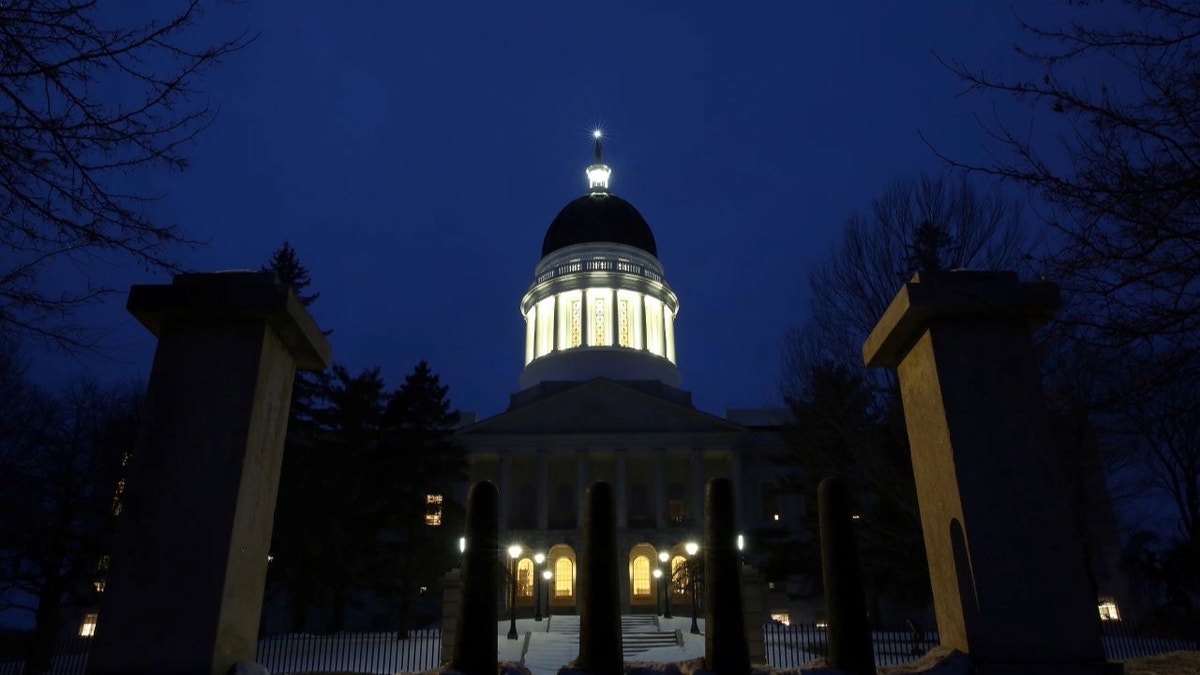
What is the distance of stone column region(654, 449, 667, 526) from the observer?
1885 inches

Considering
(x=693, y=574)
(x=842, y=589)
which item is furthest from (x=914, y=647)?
(x=842, y=589)

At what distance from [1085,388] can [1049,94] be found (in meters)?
13.4

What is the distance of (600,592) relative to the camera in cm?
534

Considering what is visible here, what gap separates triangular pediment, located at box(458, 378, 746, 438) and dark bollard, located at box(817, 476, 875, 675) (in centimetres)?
Result: 4435

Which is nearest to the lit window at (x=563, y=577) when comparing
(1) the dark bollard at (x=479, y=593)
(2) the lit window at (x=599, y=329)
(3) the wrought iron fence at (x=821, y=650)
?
(2) the lit window at (x=599, y=329)

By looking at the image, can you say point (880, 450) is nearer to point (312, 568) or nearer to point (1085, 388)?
point (1085, 388)

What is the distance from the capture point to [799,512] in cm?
5031

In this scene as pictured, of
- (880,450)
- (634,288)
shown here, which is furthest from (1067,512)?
(634,288)

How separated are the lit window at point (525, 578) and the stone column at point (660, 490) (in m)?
7.92

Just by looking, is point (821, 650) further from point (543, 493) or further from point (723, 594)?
point (543, 493)

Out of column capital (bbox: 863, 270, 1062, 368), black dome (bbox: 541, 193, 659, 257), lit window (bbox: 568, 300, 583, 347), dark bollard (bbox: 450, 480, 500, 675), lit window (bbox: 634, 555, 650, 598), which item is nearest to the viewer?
dark bollard (bbox: 450, 480, 500, 675)

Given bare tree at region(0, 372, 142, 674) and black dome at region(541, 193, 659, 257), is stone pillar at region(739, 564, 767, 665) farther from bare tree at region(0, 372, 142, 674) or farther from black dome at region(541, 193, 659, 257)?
black dome at region(541, 193, 659, 257)

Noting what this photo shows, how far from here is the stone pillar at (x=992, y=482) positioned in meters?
4.87

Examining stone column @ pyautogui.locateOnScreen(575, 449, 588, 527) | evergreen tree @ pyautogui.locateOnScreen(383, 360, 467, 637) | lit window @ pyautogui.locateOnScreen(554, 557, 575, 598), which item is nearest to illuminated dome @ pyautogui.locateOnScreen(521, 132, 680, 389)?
stone column @ pyautogui.locateOnScreen(575, 449, 588, 527)
